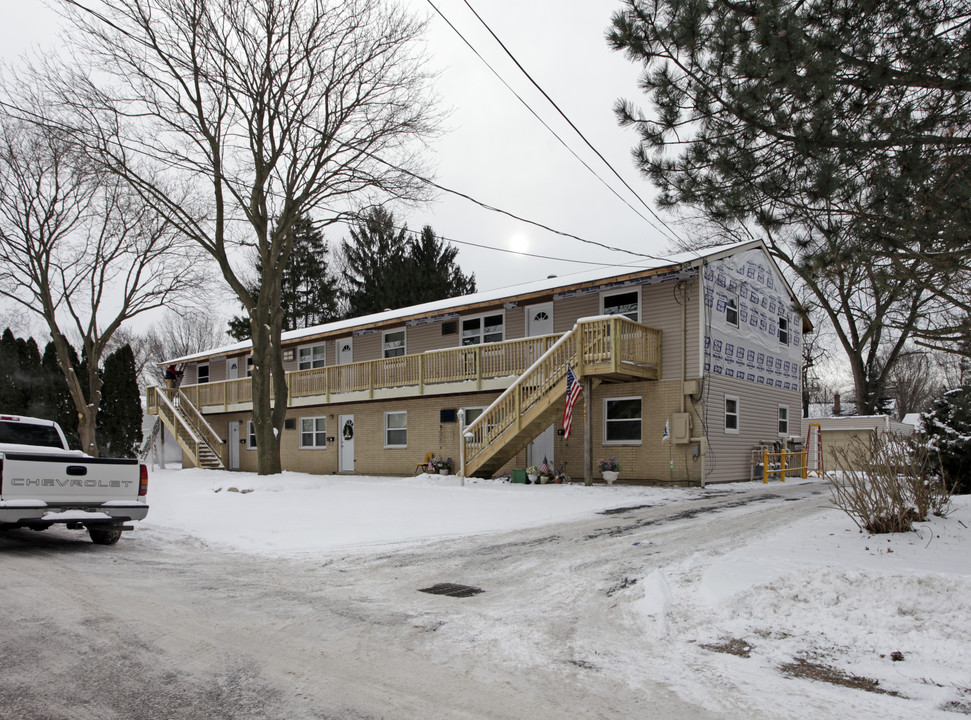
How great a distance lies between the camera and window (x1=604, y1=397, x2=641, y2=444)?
1889 cm

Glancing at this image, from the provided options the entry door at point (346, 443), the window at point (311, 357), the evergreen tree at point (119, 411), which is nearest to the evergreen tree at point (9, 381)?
the evergreen tree at point (119, 411)

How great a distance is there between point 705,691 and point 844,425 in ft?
106

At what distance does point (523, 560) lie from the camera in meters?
8.53

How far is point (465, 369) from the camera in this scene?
2069 cm

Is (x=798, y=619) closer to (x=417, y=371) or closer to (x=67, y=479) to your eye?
(x=67, y=479)

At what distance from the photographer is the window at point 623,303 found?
63.5ft

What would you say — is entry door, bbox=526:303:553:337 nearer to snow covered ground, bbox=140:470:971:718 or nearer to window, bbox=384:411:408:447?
window, bbox=384:411:408:447

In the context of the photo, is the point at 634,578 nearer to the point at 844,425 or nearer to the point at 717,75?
the point at 717,75

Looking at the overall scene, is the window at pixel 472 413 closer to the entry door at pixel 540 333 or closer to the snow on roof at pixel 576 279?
the entry door at pixel 540 333

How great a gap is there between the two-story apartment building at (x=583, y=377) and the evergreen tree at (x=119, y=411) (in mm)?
14174

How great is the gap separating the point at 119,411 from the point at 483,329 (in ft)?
78.1

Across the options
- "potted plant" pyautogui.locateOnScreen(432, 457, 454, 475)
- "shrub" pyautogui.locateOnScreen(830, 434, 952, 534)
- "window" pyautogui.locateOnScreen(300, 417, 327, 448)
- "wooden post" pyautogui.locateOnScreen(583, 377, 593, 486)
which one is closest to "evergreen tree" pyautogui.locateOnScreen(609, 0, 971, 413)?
"shrub" pyautogui.locateOnScreen(830, 434, 952, 534)

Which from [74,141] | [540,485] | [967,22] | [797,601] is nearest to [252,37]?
[74,141]

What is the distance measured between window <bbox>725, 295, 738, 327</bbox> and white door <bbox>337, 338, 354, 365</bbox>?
14.1 m
